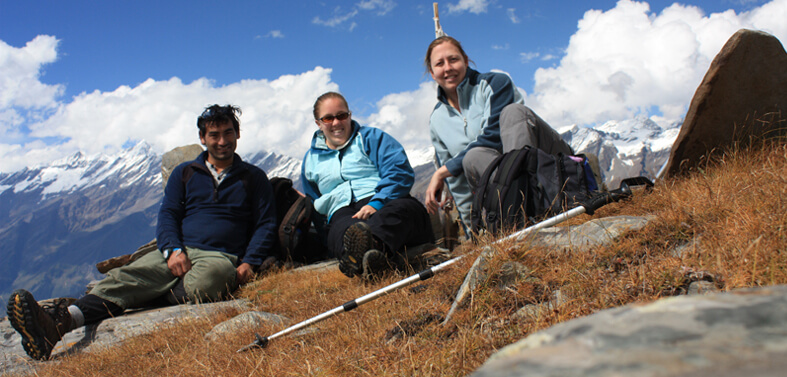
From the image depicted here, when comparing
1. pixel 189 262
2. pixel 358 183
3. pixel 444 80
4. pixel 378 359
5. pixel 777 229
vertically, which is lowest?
pixel 378 359

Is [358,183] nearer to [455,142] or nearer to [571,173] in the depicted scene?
[455,142]

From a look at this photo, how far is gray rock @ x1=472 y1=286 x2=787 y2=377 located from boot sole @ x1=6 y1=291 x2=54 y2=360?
5.16 m

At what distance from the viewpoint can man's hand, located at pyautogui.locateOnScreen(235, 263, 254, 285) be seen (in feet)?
20.0

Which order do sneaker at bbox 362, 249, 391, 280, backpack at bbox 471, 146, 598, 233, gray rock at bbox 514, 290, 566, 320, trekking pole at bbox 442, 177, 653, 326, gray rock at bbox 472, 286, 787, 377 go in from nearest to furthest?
1. gray rock at bbox 472, 286, 787, 377
2. gray rock at bbox 514, 290, 566, 320
3. trekking pole at bbox 442, 177, 653, 326
4. backpack at bbox 471, 146, 598, 233
5. sneaker at bbox 362, 249, 391, 280

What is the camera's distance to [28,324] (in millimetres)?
4453

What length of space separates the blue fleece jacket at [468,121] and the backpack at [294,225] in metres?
2.28

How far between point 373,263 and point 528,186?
1736 millimetres

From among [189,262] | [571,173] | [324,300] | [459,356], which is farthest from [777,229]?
[189,262]

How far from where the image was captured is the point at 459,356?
7.09 feet

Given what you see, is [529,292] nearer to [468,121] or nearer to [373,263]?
[373,263]

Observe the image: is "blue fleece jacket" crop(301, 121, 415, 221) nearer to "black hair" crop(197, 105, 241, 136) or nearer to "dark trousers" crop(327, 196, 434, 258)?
"dark trousers" crop(327, 196, 434, 258)

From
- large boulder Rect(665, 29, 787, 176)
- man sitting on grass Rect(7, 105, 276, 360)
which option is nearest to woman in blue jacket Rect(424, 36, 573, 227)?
large boulder Rect(665, 29, 787, 176)

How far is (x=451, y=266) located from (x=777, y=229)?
209 cm

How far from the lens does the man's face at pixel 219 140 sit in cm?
A: 663
